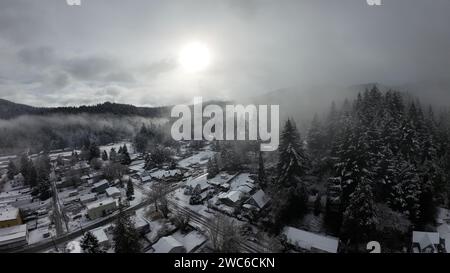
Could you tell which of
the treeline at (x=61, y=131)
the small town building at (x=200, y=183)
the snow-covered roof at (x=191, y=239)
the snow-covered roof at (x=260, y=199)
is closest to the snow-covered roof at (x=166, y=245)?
the snow-covered roof at (x=191, y=239)

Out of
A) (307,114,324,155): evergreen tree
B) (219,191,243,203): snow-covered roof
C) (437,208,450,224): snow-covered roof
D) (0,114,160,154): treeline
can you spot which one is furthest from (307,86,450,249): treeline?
(0,114,160,154): treeline

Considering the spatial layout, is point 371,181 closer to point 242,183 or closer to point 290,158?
point 290,158

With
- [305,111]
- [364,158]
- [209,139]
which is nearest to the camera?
[364,158]

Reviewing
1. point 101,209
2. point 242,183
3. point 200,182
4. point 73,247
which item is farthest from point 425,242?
point 101,209

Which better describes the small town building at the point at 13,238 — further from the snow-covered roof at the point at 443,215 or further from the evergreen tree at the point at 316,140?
the snow-covered roof at the point at 443,215

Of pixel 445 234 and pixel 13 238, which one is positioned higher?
pixel 445 234

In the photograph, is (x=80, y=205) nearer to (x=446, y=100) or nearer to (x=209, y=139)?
(x=209, y=139)
